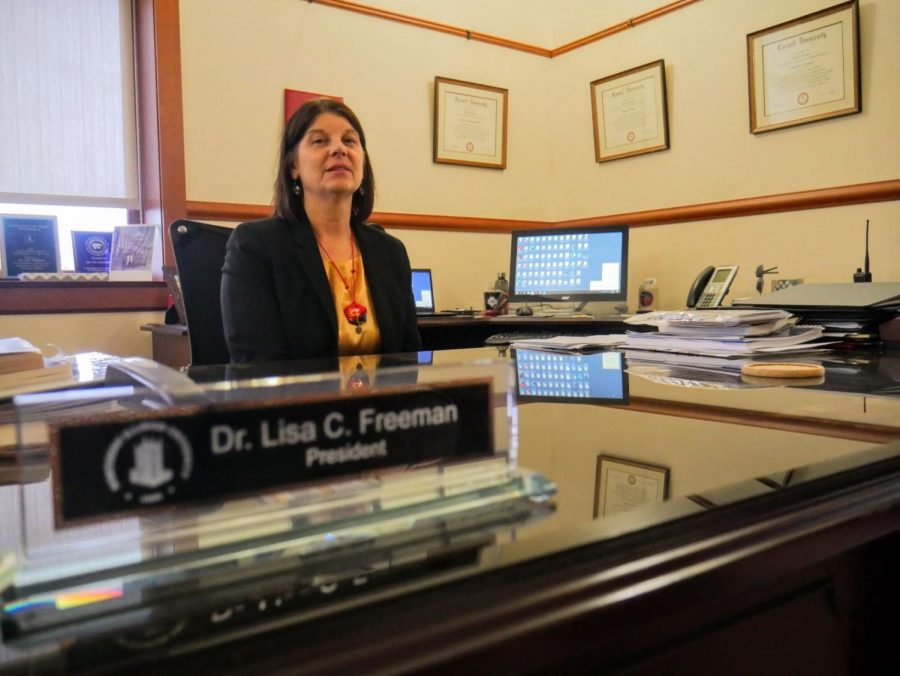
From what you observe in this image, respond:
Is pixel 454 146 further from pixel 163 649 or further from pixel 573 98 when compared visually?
pixel 163 649

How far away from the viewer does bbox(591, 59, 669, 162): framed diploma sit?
2.87m

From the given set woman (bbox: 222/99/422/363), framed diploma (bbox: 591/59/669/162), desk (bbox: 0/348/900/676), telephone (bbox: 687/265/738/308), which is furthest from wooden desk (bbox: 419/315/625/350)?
desk (bbox: 0/348/900/676)

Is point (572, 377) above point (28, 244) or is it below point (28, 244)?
below

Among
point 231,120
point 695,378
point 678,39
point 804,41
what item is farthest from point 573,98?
point 695,378

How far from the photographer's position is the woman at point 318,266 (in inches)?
60.5

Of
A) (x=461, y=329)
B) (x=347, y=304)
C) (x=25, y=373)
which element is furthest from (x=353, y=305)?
(x=461, y=329)

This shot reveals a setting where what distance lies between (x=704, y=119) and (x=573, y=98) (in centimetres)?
74

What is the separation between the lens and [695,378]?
0.90m

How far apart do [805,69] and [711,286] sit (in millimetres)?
798

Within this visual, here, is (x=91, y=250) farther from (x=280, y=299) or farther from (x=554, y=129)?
(x=554, y=129)

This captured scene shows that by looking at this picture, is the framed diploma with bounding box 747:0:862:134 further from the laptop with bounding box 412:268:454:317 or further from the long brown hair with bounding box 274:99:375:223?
the long brown hair with bounding box 274:99:375:223

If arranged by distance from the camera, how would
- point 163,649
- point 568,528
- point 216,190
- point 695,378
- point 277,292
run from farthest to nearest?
point 216,190 < point 277,292 < point 695,378 < point 568,528 < point 163,649

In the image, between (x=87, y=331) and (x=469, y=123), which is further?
(x=469, y=123)

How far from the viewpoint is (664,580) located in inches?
12.3
